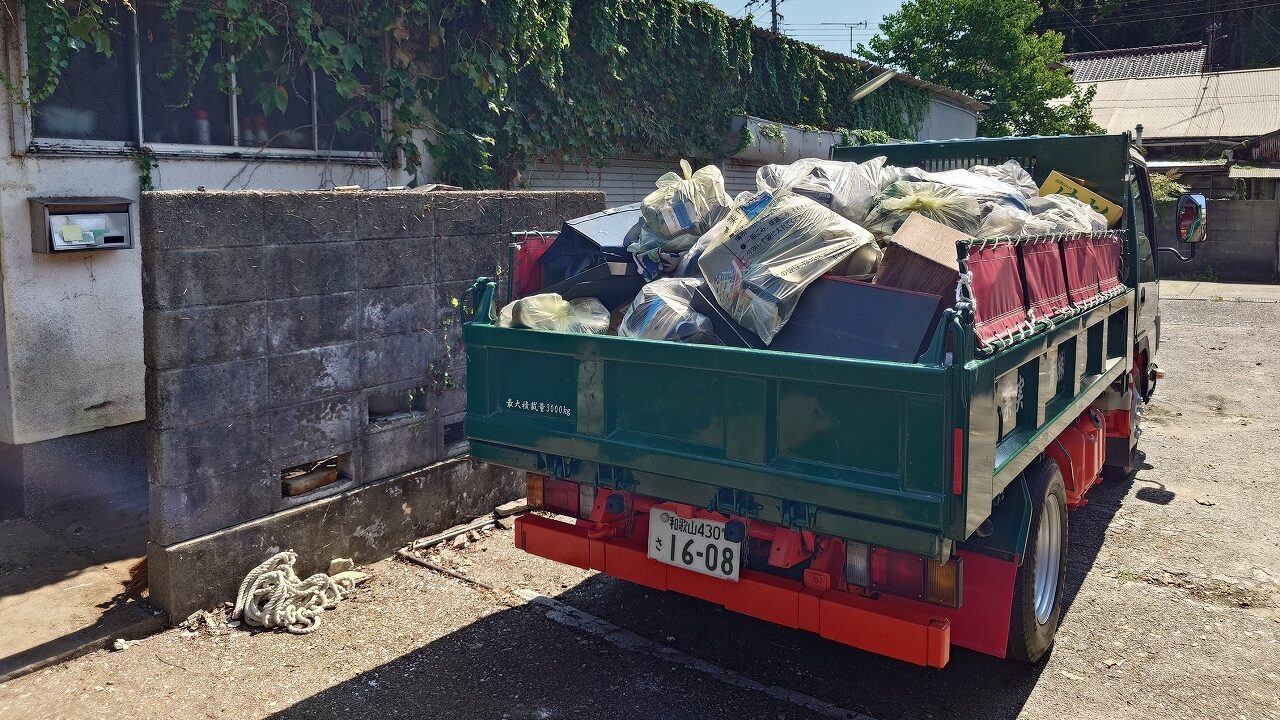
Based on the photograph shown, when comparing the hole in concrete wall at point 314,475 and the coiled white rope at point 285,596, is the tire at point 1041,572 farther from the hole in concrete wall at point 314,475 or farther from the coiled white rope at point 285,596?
the hole in concrete wall at point 314,475

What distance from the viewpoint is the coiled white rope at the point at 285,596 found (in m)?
4.27

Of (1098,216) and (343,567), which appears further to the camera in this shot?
(1098,216)

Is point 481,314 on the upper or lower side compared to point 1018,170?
lower

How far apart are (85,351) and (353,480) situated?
67.6 inches

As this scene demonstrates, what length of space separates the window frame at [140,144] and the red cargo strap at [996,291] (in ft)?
15.5

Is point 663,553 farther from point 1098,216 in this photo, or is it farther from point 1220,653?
point 1098,216

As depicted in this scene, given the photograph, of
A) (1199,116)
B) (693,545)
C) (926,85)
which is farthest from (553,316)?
(1199,116)

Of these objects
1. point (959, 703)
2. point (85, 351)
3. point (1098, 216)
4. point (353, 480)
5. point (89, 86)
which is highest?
point (89, 86)

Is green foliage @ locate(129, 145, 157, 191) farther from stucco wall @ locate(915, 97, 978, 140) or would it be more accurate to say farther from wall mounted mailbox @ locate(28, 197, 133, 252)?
stucco wall @ locate(915, 97, 978, 140)

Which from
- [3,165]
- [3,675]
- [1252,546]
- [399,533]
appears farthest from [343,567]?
[1252,546]

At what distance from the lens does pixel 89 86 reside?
548cm

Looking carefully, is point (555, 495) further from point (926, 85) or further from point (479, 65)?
point (926, 85)

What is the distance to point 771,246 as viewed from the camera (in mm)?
3520

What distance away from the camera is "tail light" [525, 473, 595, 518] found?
3998 millimetres
